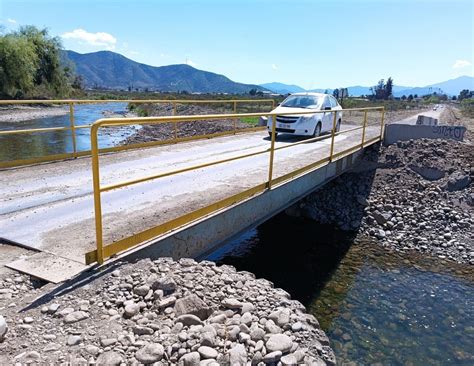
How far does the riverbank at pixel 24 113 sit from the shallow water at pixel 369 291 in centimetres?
3550

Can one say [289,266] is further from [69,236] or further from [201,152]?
[69,236]

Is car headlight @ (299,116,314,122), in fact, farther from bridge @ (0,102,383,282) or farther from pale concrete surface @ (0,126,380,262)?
bridge @ (0,102,383,282)

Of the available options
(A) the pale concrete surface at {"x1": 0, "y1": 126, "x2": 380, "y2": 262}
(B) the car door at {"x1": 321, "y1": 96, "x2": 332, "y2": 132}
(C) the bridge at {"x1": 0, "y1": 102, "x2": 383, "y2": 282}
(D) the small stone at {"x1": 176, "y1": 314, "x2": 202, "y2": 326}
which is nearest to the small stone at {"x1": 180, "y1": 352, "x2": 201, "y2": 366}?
(D) the small stone at {"x1": 176, "y1": 314, "x2": 202, "y2": 326}

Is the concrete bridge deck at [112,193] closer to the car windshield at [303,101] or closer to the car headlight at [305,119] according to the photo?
the car headlight at [305,119]

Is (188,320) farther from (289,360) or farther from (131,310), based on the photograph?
(289,360)

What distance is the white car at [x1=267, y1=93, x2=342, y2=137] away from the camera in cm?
1181

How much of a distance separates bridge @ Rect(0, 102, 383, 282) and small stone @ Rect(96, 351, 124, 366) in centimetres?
102

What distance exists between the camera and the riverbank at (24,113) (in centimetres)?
3777

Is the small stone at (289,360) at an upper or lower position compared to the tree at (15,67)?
lower

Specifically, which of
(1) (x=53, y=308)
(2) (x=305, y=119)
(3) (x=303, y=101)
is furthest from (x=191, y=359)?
(3) (x=303, y=101)

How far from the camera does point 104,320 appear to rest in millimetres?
2982

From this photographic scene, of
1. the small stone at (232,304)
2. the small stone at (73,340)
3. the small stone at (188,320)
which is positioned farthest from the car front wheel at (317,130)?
the small stone at (73,340)

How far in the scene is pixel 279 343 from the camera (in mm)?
2951

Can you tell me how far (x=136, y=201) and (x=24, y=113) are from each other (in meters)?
43.2
